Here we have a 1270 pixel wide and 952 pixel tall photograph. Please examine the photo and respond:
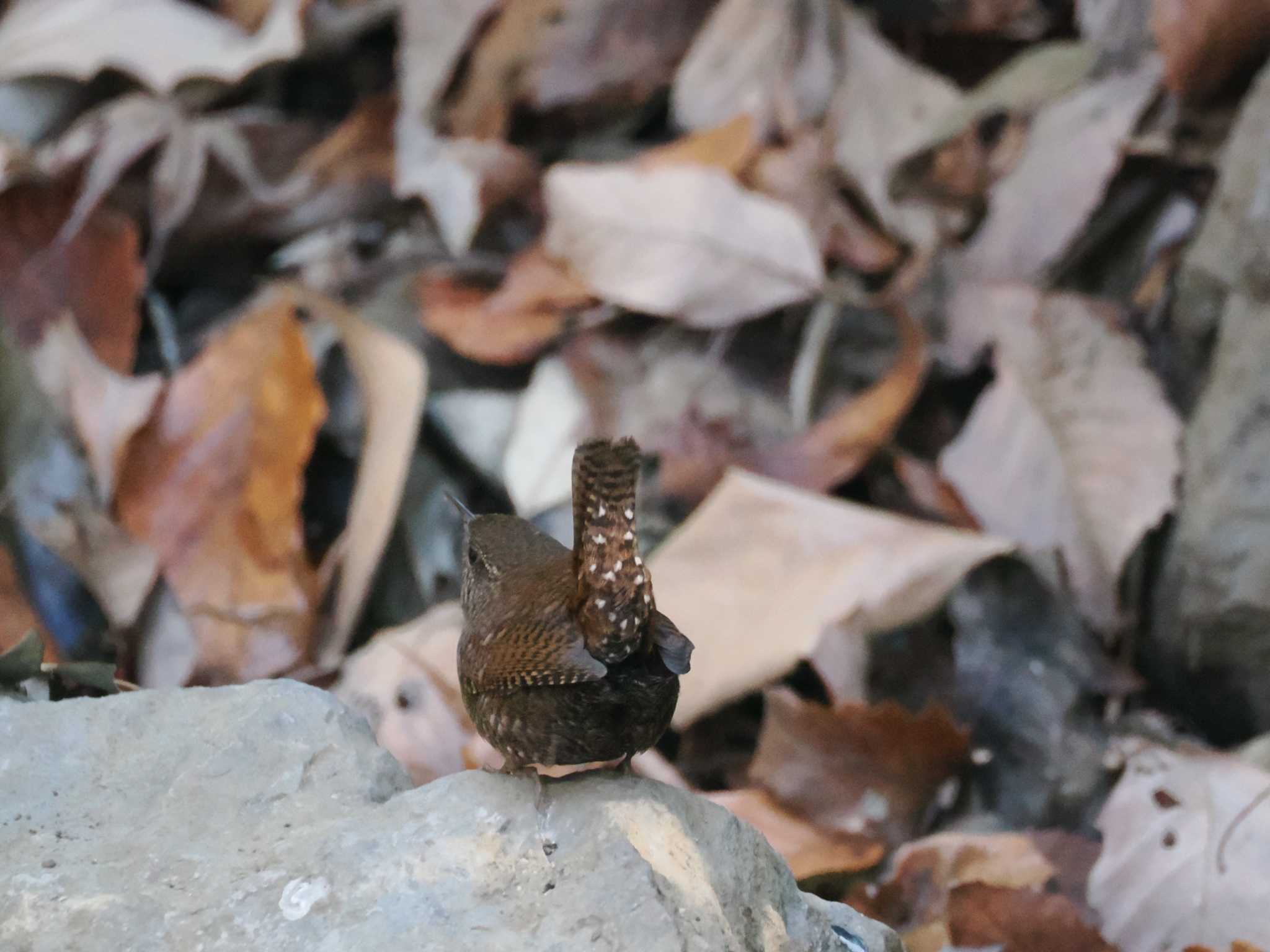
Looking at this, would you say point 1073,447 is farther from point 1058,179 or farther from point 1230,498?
point 1058,179

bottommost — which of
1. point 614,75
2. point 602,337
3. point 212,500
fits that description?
point 212,500

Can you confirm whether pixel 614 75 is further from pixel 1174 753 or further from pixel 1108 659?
pixel 1174 753

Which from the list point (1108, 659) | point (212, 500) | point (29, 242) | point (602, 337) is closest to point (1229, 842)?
point (1108, 659)

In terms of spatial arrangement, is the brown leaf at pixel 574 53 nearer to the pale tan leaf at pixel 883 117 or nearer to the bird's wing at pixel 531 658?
the pale tan leaf at pixel 883 117

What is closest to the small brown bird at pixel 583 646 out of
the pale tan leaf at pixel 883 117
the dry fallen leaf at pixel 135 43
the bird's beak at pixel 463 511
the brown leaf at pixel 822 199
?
the bird's beak at pixel 463 511

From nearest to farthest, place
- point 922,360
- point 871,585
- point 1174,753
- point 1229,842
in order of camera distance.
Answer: point 1229,842 < point 1174,753 < point 871,585 < point 922,360

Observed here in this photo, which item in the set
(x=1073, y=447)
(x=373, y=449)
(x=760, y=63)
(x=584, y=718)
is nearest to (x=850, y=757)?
(x=1073, y=447)
